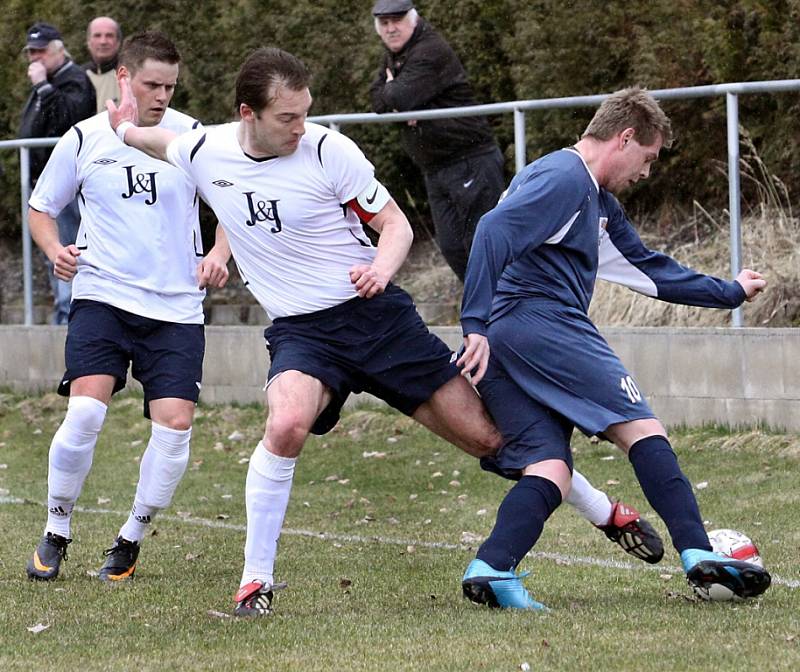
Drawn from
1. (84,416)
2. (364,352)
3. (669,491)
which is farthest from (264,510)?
(669,491)

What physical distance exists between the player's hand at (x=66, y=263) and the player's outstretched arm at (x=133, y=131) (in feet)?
1.73

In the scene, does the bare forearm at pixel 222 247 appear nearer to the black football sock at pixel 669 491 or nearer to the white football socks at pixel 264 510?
the white football socks at pixel 264 510

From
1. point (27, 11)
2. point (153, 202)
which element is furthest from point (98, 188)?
point (27, 11)

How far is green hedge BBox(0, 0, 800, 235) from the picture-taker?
36.5ft

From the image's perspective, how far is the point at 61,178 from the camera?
295 inches

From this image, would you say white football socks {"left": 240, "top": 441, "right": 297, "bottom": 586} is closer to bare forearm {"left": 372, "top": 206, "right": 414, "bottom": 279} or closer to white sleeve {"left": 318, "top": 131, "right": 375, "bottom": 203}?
bare forearm {"left": 372, "top": 206, "right": 414, "bottom": 279}

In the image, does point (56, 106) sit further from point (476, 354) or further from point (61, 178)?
point (476, 354)

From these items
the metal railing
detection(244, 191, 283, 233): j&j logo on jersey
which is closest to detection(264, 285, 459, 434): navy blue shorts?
detection(244, 191, 283, 233): j&j logo on jersey

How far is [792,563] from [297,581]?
2077mm

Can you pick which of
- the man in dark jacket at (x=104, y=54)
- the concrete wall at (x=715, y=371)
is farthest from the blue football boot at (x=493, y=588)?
the man in dark jacket at (x=104, y=54)

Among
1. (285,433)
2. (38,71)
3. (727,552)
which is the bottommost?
(727,552)

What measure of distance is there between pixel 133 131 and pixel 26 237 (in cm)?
739

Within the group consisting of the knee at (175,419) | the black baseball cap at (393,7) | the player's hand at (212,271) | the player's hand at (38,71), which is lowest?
the knee at (175,419)

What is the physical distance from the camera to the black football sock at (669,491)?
6008mm
